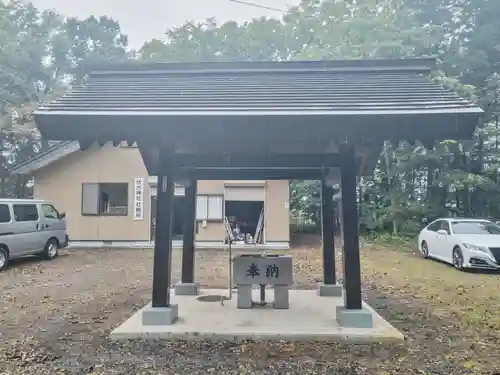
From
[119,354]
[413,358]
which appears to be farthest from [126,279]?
[413,358]

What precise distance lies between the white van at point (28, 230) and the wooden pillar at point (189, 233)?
496cm

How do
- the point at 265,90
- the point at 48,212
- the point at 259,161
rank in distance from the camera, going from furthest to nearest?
the point at 48,212, the point at 259,161, the point at 265,90

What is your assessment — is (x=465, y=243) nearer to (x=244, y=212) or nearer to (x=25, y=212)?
(x=25, y=212)

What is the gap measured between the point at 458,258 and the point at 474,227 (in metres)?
1.06

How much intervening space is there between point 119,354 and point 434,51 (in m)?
15.6

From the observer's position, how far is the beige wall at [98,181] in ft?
46.7

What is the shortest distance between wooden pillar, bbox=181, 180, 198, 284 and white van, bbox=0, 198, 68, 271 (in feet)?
16.3

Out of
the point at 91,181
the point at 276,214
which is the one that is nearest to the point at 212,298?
the point at 276,214

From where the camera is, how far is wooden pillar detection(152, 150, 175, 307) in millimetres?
4680

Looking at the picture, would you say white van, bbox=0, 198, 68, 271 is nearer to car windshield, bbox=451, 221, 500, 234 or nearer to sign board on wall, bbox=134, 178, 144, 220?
sign board on wall, bbox=134, 178, 144, 220

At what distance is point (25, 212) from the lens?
989 cm

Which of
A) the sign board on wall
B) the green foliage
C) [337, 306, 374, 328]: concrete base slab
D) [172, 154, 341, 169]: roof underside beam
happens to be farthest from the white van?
[337, 306, 374, 328]: concrete base slab

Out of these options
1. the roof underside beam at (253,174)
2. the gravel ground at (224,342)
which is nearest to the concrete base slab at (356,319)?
the gravel ground at (224,342)

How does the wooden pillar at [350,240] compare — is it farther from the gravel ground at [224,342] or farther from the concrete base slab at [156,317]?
the concrete base slab at [156,317]
